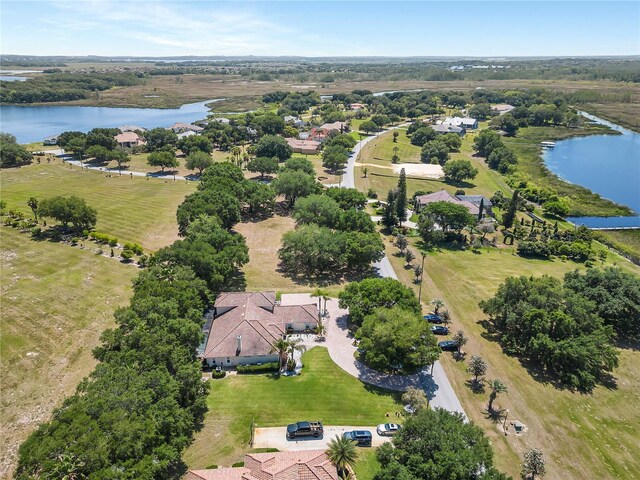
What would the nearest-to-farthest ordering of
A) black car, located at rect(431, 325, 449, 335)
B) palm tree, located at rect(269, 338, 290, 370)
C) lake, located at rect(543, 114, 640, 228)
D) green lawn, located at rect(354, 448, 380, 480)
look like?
green lawn, located at rect(354, 448, 380, 480), palm tree, located at rect(269, 338, 290, 370), black car, located at rect(431, 325, 449, 335), lake, located at rect(543, 114, 640, 228)

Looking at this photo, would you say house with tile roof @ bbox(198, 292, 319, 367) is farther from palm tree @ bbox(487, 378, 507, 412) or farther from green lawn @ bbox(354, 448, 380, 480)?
palm tree @ bbox(487, 378, 507, 412)

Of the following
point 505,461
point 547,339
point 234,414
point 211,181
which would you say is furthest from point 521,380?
point 211,181

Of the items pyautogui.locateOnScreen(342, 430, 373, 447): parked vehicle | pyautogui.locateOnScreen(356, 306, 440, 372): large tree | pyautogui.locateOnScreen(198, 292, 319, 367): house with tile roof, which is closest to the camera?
pyautogui.locateOnScreen(342, 430, 373, 447): parked vehicle

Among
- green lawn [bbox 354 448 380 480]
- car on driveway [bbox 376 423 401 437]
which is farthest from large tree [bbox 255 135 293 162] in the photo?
green lawn [bbox 354 448 380 480]

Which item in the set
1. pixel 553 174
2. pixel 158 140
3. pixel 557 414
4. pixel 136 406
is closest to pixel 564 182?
pixel 553 174

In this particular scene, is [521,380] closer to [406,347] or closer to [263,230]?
[406,347]

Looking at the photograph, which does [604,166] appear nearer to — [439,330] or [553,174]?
[553,174]

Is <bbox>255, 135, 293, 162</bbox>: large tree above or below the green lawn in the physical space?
above

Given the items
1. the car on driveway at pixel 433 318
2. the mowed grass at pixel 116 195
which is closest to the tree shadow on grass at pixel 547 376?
the car on driveway at pixel 433 318
